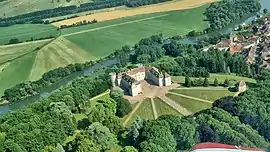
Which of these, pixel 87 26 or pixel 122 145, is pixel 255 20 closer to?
pixel 87 26

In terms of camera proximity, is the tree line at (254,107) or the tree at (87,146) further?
the tree line at (254,107)

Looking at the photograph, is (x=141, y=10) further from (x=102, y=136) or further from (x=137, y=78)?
(x=102, y=136)

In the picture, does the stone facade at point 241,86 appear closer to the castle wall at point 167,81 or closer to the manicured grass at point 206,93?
the manicured grass at point 206,93

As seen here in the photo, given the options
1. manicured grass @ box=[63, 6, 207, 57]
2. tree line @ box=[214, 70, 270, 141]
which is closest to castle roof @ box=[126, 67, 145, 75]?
tree line @ box=[214, 70, 270, 141]

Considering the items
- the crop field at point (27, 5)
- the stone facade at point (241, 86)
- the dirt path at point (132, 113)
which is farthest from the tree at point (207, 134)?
the crop field at point (27, 5)

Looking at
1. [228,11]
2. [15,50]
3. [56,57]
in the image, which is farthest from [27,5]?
[228,11]

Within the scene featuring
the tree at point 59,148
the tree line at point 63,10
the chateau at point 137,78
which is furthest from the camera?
the tree line at point 63,10
